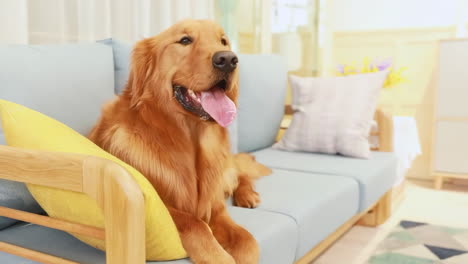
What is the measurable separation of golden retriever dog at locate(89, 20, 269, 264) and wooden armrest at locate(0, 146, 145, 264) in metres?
0.28

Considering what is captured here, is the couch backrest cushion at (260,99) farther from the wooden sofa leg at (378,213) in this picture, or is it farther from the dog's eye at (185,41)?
the dog's eye at (185,41)

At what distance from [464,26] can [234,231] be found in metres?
3.35

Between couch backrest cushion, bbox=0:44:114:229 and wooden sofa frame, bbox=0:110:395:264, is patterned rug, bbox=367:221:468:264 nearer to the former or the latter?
couch backrest cushion, bbox=0:44:114:229

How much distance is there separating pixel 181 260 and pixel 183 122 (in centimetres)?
40

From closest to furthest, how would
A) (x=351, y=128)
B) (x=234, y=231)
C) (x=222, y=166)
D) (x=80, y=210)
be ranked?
(x=80, y=210)
(x=234, y=231)
(x=222, y=166)
(x=351, y=128)

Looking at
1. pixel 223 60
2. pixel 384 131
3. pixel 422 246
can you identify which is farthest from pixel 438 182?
pixel 223 60

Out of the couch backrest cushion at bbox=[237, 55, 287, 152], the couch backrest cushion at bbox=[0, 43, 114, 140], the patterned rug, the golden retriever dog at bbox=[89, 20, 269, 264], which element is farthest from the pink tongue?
the patterned rug

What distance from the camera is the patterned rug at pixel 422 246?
6.90ft

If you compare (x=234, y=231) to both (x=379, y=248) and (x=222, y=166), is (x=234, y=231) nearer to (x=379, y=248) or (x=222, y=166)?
(x=222, y=166)

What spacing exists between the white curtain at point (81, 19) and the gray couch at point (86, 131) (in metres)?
0.36

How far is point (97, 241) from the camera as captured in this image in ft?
3.24

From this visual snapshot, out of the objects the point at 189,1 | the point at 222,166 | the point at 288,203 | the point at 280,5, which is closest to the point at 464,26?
the point at 280,5

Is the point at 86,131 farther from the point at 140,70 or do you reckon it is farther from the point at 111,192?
the point at 111,192

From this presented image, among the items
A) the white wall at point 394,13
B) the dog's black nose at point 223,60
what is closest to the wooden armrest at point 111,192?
the dog's black nose at point 223,60
